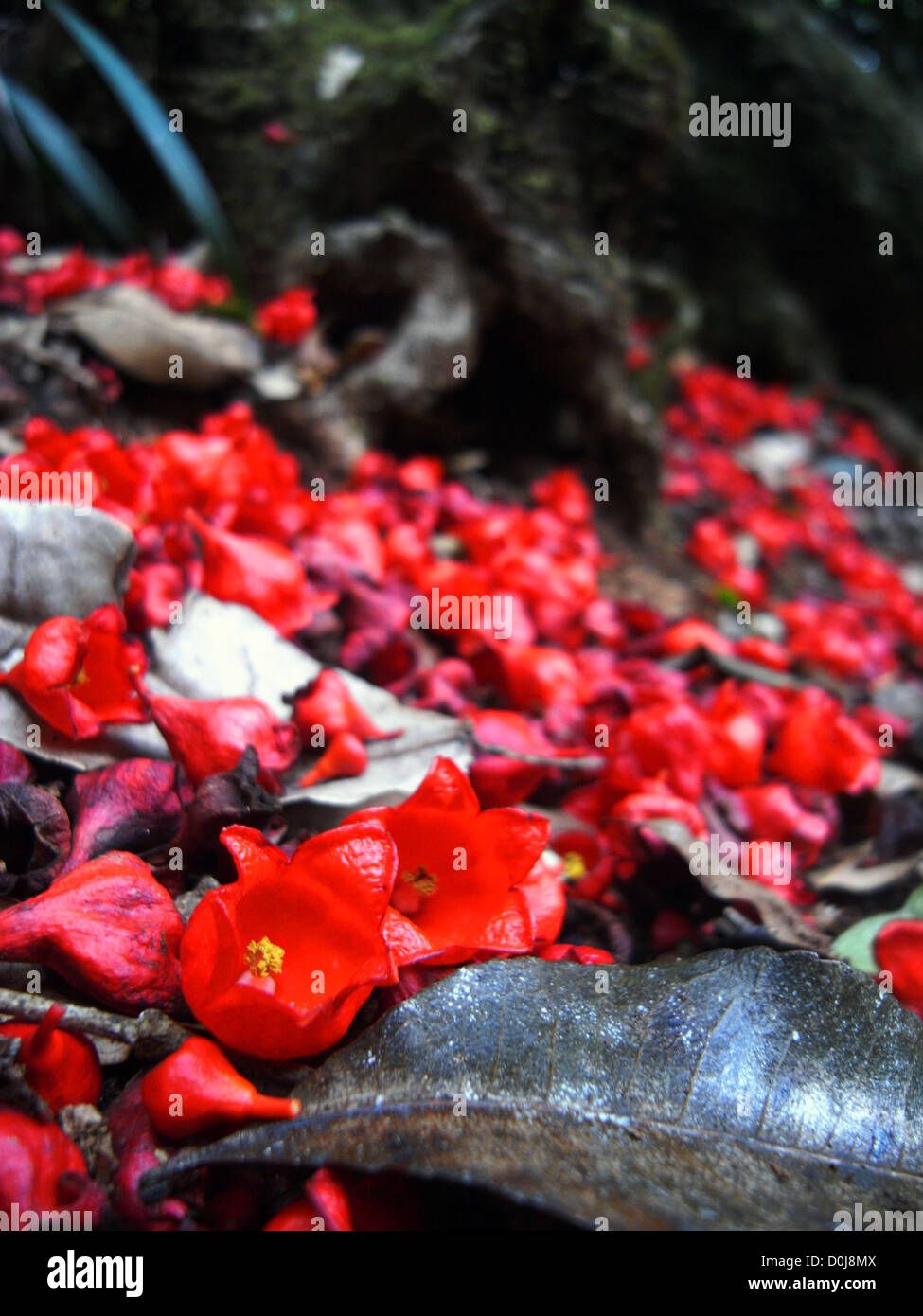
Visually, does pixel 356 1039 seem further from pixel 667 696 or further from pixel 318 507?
pixel 318 507

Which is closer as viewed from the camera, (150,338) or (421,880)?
(421,880)

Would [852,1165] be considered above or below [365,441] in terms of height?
below

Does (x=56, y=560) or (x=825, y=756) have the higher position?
(x=56, y=560)

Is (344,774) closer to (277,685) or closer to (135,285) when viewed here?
(277,685)

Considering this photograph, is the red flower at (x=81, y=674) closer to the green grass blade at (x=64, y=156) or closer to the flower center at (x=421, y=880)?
the flower center at (x=421, y=880)

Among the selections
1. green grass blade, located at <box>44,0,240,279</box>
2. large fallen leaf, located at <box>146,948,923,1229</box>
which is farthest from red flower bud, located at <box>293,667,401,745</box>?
green grass blade, located at <box>44,0,240,279</box>

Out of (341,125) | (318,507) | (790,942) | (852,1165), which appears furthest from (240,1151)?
(341,125)

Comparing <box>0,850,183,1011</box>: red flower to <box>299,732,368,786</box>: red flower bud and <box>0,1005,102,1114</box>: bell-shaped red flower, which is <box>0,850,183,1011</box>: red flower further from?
<box>299,732,368,786</box>: red flower bud

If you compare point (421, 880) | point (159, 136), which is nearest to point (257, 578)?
→ point (421, 880)
